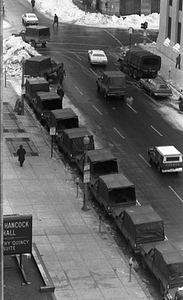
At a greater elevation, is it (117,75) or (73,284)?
(117,75)

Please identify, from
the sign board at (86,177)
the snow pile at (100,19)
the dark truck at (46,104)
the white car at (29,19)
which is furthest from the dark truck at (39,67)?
the sign board at (86,177)

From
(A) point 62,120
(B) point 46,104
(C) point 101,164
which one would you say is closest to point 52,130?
(A) point 62,120

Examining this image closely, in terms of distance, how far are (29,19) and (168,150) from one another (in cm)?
4936

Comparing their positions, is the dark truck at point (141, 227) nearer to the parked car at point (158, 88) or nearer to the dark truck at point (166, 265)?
the dark truck at point (166, 265)

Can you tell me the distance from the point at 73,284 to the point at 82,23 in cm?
6748

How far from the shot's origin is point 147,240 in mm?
45125

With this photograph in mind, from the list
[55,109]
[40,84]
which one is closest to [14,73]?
[40,84]

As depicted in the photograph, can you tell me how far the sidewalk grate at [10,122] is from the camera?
218 feet

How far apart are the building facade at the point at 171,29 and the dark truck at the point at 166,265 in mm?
45331

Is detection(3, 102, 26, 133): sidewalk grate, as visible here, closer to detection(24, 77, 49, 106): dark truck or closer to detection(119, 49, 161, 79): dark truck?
detection(24, 77, 49, 106): dark truck

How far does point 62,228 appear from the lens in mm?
49188

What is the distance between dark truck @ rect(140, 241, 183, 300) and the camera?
135 ft

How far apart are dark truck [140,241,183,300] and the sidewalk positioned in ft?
3.26

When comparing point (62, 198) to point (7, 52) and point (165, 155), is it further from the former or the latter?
point (7, 52)
